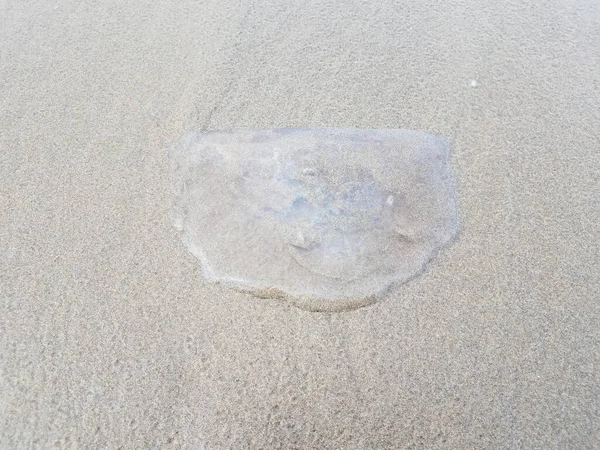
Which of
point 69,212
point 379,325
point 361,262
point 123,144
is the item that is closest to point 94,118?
point 123,144

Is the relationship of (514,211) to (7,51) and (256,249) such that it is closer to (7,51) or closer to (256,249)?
(256,249)

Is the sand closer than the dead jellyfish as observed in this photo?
Yes

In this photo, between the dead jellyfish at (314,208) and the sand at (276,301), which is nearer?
the sand at (276,301)

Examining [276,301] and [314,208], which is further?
[314,208]
